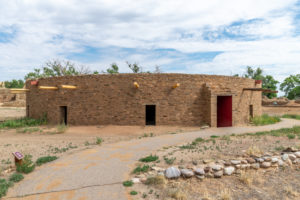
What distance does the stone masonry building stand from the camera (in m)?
12.5

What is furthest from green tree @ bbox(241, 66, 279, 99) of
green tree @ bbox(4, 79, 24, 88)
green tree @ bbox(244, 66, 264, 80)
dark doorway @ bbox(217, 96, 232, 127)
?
green tree @ bbox(4, 79, 24, 88)

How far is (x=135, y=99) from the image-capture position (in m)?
12.5

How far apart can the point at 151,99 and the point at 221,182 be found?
305 inches

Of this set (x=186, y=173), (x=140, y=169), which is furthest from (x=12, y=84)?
(x=186, y=173)

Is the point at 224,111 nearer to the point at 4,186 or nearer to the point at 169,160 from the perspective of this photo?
the point at 169,160

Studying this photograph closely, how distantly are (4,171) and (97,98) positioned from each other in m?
7.77

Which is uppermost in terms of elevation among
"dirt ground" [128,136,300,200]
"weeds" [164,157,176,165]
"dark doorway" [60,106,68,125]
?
"dark doorway" [60,106,68,125]

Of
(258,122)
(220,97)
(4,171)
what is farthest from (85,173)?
(258,122)

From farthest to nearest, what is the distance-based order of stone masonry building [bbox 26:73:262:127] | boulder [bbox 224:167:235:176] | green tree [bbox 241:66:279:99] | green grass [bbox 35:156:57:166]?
green tree [bbox 241:66:279:99] → stone masonry building [bbox 26:73:262:127] → green grass [bbox 35:156:57:166] → boulder [bbox 224:167:235:176]

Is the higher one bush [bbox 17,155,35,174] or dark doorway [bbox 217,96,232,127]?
dark doorway [bbox 217,96,232,127]

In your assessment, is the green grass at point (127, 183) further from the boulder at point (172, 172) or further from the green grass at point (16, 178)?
the green grass at point (16, 178)

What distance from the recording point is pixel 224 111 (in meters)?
13.3

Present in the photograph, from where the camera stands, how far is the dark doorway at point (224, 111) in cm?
1317

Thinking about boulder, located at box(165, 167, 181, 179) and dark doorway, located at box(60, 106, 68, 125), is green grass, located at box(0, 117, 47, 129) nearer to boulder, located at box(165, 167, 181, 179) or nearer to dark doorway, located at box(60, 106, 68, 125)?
dark doorway, located at box(60, 106, 68, 125)
